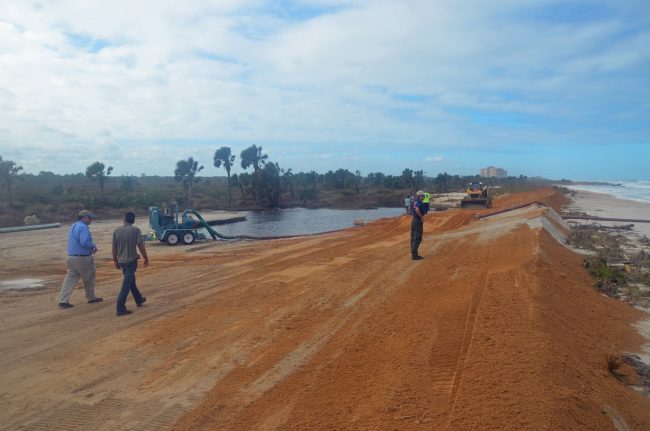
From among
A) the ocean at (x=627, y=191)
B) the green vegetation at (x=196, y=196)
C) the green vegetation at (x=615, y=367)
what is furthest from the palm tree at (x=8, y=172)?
the ocean at (x=627, y=191)

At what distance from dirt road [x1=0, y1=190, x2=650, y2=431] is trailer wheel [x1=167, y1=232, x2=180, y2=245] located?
12.6m

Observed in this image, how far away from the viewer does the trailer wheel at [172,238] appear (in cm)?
2445

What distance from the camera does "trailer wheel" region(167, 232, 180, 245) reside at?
80.2 ft

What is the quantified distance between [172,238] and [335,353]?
1968 centimetres

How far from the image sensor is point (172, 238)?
2450 centimetres

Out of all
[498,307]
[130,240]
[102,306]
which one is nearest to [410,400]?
[498,307]

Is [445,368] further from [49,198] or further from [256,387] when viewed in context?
[49,198]

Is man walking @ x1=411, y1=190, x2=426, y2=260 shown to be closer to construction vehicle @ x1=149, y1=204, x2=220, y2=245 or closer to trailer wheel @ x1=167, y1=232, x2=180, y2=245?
construction vehicle @ x1=149, y1=204, x2=220, y2=245

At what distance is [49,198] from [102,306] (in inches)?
1946

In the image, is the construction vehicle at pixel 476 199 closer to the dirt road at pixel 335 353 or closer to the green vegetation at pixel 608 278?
the green vegetation at pixel 608 278

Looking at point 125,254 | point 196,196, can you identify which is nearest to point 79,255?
point 125,254

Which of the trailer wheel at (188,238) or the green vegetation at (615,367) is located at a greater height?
the green vegetation at (615,367)

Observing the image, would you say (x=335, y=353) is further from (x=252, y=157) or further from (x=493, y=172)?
(x=493, y=172)

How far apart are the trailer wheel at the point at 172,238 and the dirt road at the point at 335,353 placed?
41.5ft
